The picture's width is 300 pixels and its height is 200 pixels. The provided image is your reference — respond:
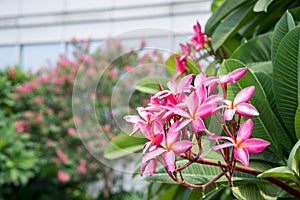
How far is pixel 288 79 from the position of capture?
475mm

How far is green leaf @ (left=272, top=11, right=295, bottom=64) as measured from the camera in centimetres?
48

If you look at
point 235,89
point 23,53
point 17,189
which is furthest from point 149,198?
point 23,53

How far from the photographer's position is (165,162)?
352 millimetres

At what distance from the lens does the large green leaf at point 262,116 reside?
447 mm

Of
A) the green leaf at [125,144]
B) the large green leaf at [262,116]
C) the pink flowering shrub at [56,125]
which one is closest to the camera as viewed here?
the large green leaf at [262,116]

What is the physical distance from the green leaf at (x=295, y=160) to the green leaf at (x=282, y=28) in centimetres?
13

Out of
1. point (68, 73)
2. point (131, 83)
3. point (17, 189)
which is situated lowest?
point (17, 189)

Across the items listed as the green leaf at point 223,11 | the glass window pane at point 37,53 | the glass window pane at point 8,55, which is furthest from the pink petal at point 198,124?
the glass window pane at point 8,55

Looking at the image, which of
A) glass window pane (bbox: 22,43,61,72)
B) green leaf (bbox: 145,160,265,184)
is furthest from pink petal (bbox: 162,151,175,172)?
glass window pane (bbox: 22,43,61,72)

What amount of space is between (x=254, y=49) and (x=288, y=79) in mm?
162

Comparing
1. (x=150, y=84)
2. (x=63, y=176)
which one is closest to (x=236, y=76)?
(x=150, y=84)

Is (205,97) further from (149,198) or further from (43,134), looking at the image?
(43,134)

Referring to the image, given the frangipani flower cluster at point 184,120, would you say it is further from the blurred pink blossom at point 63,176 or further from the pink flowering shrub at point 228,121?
the blurred pink blossom at point 63,176

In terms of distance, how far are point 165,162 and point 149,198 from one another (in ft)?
1.72
